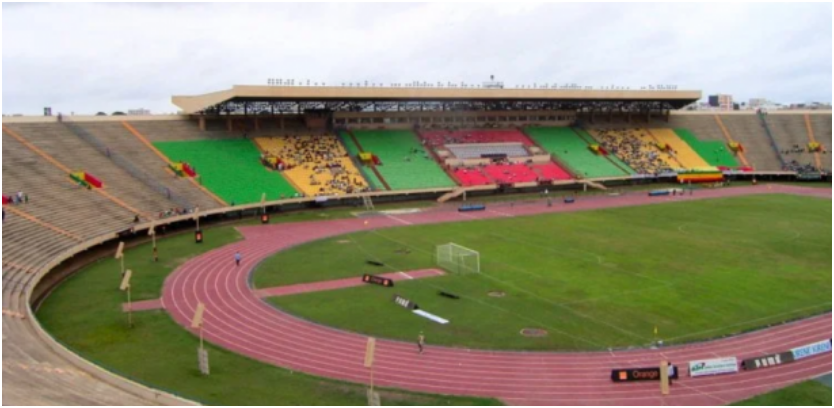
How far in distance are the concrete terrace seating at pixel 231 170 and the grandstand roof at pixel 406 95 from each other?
13.4 feet

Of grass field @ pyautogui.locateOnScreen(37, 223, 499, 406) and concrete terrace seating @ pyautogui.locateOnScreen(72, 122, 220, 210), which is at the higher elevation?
concrete terrace seating @ pyautogui.locateOnScreen(72, 122, 220, 210)

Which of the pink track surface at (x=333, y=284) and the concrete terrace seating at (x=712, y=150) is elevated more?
the concrete terrace seating at (x=712, y=150)

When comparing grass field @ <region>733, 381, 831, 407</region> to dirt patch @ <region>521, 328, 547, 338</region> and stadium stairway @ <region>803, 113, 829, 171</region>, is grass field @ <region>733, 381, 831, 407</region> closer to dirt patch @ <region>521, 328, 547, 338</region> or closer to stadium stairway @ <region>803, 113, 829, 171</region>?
dirt patch @ <region>521, 328, 547, 338</region>

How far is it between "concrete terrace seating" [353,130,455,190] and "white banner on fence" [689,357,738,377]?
45455 mm

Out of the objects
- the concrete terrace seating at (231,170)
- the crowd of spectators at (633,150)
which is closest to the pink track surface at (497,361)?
the concrete terrace seating at (231,170)

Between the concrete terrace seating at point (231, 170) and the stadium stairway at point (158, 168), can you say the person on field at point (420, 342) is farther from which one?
the concrete terrace seating at point (231, 170)

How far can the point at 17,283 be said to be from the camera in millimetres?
30625

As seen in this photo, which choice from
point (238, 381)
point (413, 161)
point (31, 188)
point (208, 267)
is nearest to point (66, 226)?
point (31, 188)

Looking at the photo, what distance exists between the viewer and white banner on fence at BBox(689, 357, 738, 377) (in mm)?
22125

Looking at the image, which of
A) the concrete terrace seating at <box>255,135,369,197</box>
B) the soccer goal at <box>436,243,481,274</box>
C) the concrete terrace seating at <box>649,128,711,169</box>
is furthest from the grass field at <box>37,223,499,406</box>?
the concrete terrace seating at <box>649,128,711,169</box>

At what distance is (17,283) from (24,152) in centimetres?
2570

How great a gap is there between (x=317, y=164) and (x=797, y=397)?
51592mm

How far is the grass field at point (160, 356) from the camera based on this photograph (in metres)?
20.9

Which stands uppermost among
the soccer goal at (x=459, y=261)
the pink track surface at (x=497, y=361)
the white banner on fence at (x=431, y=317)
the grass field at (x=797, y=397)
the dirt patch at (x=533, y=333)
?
the soccer goal at (x=459, y=261)
